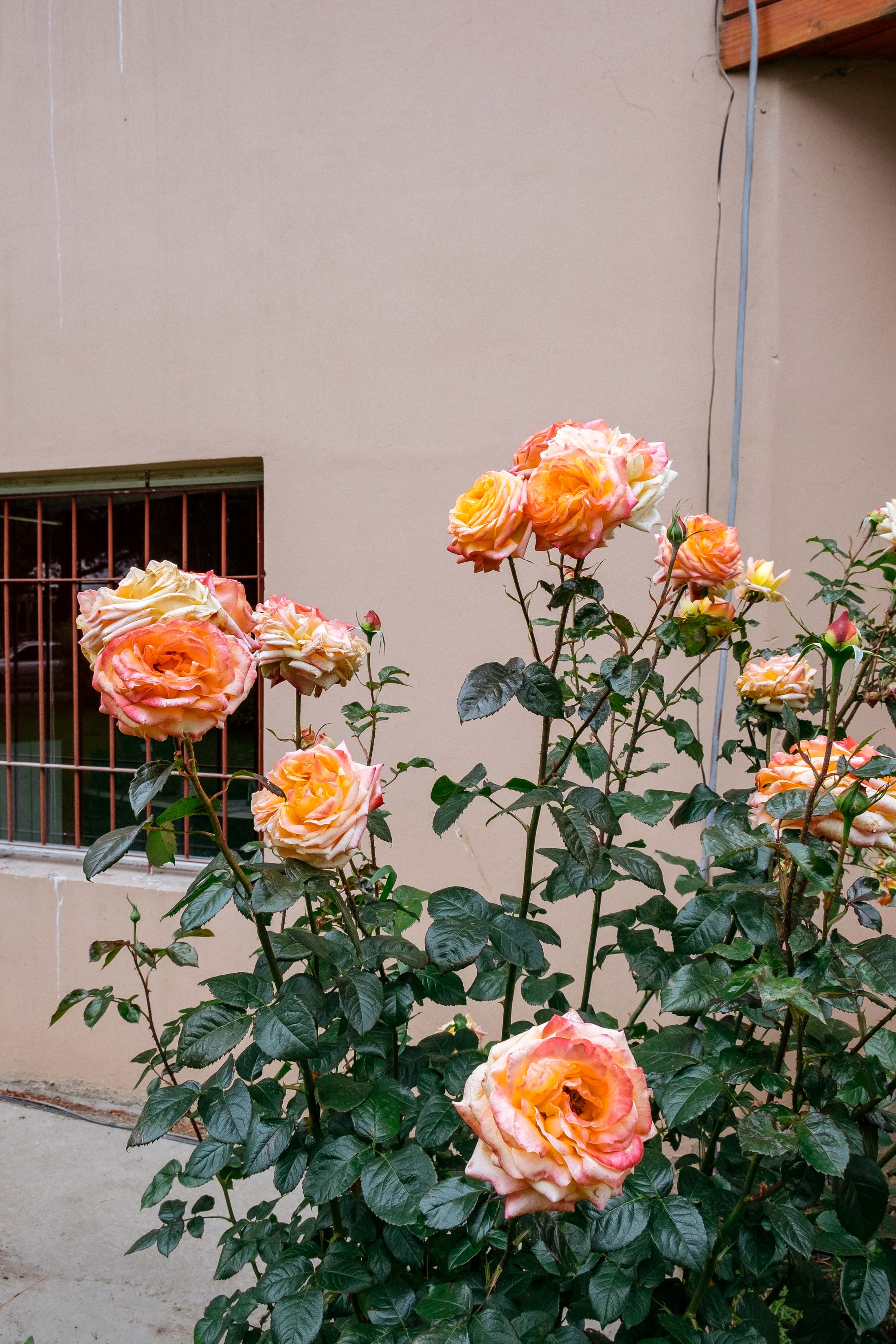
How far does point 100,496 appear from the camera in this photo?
3.38 m

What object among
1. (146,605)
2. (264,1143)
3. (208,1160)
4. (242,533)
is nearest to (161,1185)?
(208,1160)

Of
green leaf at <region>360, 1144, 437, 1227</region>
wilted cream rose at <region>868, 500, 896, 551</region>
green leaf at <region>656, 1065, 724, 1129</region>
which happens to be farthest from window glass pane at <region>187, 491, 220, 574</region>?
green leaf at <region>656, 1065, 724, 1129</region>

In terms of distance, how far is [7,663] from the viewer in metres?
3.56

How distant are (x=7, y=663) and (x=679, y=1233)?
131 inches

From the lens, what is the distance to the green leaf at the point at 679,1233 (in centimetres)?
95

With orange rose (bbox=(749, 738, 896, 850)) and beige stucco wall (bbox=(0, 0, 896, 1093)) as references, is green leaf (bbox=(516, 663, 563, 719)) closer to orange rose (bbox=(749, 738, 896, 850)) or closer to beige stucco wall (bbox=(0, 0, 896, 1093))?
orange rose (bbox=(749, 738, 896, 850))

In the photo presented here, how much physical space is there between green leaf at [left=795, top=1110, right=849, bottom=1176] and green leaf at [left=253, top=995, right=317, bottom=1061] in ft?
1.72

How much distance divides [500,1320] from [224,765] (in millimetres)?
2453

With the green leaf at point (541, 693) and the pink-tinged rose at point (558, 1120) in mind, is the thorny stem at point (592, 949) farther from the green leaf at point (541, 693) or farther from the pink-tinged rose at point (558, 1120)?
the pink-tinged rose at point (558, 1120)

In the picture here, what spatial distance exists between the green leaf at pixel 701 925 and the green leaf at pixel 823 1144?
0.80 ft

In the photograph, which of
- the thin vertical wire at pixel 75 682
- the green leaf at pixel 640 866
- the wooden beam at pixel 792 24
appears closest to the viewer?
the green leaf at pixel 640 866

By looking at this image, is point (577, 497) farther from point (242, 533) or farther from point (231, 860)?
point (242, 533)

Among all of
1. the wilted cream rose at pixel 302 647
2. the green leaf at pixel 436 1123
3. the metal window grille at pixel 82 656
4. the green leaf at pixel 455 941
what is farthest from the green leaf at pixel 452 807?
the metal window grille at pixel 82 656

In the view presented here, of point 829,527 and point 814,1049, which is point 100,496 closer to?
point 829,527
